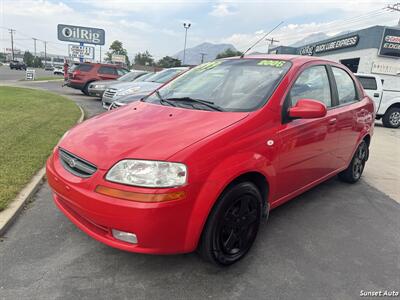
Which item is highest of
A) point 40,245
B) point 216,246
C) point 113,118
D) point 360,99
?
point 360,99

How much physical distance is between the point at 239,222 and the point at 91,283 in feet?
3.97

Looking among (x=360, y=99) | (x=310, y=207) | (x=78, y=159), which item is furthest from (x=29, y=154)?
(x=360, y=99)

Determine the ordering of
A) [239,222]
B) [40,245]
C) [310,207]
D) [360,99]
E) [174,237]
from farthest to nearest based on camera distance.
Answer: [360,99] → [310,207] → [40,245] → [239,222] → [174,237]

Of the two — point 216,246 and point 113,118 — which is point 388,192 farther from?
point 113,118

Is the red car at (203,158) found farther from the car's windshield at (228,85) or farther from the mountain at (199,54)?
the mountain at (199,54)

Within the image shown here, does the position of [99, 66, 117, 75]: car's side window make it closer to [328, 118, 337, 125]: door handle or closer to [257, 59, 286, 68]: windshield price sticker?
[257, 59, 286, 68]: windshield price sticker

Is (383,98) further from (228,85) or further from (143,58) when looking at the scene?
(143,58)

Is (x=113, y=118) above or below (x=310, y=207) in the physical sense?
above

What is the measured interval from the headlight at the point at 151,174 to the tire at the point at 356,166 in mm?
3441

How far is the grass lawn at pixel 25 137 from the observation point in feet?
13.1

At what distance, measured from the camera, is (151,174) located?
2.18m

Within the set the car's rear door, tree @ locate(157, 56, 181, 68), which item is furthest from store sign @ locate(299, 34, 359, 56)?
the car's rear door

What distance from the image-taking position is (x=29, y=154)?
16.1 ft

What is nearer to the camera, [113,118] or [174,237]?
[174,237]
